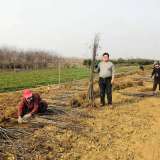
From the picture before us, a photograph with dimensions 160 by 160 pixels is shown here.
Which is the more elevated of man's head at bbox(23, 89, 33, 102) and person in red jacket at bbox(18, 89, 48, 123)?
man's head at bbox(23, 89, 33, 102)

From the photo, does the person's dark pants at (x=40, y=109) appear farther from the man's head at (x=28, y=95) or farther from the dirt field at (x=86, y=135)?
the man's head at (x=28, y=95)

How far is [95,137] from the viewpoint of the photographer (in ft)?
28.3

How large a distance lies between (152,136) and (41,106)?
3063mm

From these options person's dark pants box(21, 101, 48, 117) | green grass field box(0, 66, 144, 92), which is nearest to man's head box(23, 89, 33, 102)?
person's dark pants box(21, 101, 48, 117)

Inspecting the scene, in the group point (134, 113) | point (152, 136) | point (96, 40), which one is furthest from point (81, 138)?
point (96, 40)

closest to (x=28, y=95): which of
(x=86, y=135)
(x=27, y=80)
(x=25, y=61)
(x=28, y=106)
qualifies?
(x=28, y=106)

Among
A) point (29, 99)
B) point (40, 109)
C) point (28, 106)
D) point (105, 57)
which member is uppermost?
point (105, 57)

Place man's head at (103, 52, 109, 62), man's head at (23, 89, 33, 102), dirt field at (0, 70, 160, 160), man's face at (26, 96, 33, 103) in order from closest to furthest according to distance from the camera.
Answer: dirt field at (0, 70, 160, 160) < man's head at (23, 89, 33, 102) < man's face at (26, 96, 33, 103) < man's head at (103, 52, 109, 62)

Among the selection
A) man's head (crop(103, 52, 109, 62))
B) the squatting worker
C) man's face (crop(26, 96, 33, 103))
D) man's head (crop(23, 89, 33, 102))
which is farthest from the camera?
the squatting worker

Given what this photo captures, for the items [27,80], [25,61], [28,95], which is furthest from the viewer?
[25,61]

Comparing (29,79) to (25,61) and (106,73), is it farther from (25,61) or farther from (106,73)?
(25,61)

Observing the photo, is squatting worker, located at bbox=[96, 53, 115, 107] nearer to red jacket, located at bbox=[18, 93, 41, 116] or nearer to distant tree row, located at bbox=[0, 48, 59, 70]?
red jacket, located at bbox=[18, 93, 41, 116]

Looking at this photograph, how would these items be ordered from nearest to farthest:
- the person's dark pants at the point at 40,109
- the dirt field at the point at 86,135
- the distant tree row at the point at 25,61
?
the dirt field at the point at 86,135
the person's dark pants at the point at 40,109
the distant tree row at the point at 25,61

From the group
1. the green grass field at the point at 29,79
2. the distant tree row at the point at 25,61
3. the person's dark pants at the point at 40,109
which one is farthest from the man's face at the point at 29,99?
the distant tree row at the point at 25,61
